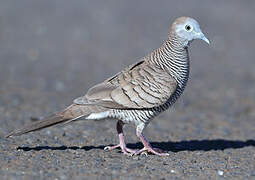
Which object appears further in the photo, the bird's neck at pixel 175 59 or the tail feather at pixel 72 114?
the bird's neck at pixel 175 59

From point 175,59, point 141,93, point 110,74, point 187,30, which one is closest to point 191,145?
point 175,59

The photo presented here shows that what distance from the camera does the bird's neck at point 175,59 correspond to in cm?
723

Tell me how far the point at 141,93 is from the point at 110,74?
648 cm

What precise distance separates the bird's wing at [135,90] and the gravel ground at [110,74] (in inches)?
26.6

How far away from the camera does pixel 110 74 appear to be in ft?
44.0

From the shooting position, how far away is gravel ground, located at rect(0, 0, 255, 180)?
6.47 m

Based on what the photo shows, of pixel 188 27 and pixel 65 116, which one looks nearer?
pixel 65 116

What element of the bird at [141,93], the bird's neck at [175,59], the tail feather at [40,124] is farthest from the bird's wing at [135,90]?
the tail feather at [40,124]

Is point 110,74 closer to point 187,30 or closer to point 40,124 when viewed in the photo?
point 187,30

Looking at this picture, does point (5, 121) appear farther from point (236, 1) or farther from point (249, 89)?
point (236, 1)

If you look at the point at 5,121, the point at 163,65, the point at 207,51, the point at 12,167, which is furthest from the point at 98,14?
the point at 12,167

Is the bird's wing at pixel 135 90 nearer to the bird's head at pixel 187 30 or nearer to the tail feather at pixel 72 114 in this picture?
the tail feather at pixel 72 114

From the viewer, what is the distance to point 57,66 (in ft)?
45.2

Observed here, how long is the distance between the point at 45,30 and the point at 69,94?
5881mm
